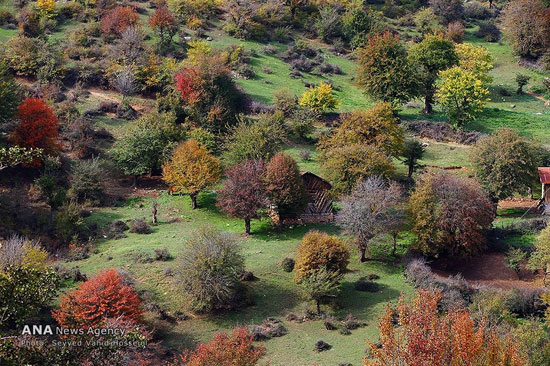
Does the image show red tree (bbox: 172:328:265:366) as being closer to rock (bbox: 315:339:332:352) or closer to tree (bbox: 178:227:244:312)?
rock (bbox: 315:339:332:352)

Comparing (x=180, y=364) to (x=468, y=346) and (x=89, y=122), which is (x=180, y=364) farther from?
(x=89, y=122)

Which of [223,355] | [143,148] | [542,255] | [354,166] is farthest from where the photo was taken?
[143,148]

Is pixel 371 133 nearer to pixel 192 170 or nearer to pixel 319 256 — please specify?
pixel 192 170

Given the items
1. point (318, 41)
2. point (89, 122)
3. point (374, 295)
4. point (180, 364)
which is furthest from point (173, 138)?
point (318, 41)

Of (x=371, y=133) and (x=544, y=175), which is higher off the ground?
(x=371, y=133)

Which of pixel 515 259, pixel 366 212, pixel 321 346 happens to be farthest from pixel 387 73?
pixel 321 346
